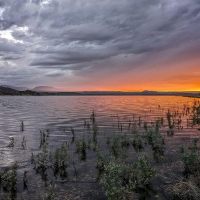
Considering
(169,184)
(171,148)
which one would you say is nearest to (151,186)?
(169,184)

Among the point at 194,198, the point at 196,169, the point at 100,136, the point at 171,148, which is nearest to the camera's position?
the point at 194,198

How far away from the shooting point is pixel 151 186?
456 inches

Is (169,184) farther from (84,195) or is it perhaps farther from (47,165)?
(47,165)

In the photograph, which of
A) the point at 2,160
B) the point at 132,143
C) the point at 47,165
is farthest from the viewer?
the point at 132,143

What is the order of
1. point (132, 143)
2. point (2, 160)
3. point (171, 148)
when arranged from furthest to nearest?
point (132, 143)
point (171, 148)
point (2, 160)

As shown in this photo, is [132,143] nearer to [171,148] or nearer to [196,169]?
[171,148]

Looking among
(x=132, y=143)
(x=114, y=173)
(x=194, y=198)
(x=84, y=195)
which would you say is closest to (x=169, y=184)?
(x=194, y=198)

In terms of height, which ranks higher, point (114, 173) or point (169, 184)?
point (114, 173)

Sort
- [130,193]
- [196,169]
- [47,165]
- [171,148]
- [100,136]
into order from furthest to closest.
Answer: [100,136] → [171,148] → [47,165] → [196,169] → [130,193]

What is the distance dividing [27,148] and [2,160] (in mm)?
3407

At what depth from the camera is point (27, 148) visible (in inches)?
766

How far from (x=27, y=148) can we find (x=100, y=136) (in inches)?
331

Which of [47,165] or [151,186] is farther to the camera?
[47,165]

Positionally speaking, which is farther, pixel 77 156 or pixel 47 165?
pixel 77 156
